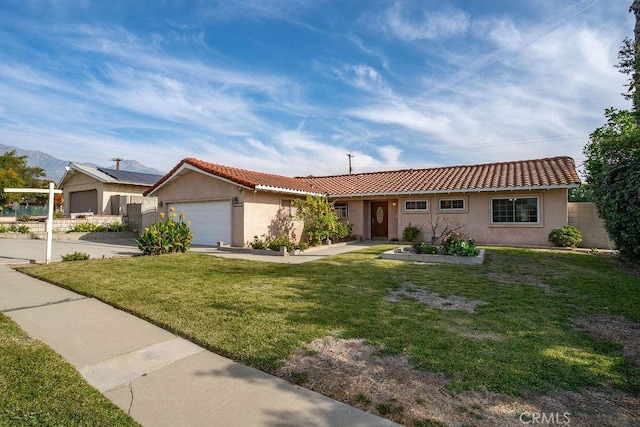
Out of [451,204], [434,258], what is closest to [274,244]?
[434,258]

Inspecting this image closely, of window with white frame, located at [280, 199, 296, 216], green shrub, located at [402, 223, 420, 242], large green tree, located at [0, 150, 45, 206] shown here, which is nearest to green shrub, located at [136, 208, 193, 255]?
window with white frame, located at [280, 199, 296, 216]

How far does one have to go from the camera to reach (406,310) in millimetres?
5188

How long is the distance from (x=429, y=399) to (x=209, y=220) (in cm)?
1412

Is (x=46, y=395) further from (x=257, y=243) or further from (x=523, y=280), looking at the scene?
(x=257, y=243)

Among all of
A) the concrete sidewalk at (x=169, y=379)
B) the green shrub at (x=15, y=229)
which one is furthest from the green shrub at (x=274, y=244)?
the green shrub at (x=15, y=229)

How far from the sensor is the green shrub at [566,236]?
13.4 metres

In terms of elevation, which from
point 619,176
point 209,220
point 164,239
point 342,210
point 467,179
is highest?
point 467,179

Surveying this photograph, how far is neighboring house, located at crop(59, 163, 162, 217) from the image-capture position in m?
23.4

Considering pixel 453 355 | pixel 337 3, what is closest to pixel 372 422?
pixel 453 355

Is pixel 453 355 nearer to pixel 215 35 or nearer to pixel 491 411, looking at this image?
pixel 491 411

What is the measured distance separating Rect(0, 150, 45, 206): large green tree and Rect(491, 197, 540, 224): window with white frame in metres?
37.4

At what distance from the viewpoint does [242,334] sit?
4.08 m

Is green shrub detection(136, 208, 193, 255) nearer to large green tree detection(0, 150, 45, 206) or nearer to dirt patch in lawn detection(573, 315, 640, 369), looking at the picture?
dirt patch in lawn detection(573, 315, 640, 369)

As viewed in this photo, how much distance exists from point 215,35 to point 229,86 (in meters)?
2.52
